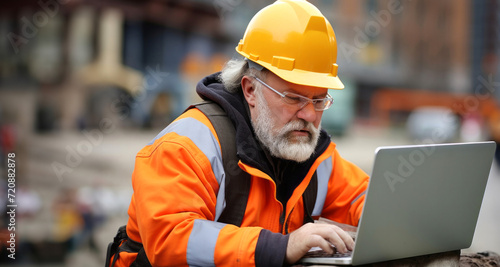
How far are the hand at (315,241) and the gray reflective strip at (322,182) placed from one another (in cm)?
66

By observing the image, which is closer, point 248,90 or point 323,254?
point 323,254

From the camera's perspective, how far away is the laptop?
1792 millimetres

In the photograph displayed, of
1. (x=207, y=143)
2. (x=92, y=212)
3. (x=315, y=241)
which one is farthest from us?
(x=92, y=212)

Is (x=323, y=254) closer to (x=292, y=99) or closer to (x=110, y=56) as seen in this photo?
(x=292, y=99)

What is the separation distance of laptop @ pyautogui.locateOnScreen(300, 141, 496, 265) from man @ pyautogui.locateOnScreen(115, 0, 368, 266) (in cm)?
14

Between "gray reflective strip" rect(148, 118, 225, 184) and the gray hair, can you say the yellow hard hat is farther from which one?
"gray reflective strip" rect(148, 118, 225, 184)

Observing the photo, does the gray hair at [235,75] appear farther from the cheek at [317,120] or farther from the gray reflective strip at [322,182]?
the gray reflective strip at [322,182]

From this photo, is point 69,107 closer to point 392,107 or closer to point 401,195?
point 401,195

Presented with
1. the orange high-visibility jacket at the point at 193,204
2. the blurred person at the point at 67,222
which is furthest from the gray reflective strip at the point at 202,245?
the blurred person at the point at 67,222

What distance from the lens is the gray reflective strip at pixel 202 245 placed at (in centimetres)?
195

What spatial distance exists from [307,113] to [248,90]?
0.99 feet

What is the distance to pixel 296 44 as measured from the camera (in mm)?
2342

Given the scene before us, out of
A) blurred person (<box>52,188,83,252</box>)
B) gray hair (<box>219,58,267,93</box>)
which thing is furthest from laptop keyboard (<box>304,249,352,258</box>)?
blurred person (<box>52,188,83,252</box>)

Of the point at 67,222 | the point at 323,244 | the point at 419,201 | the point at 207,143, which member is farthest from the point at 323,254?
the point at 67,222
